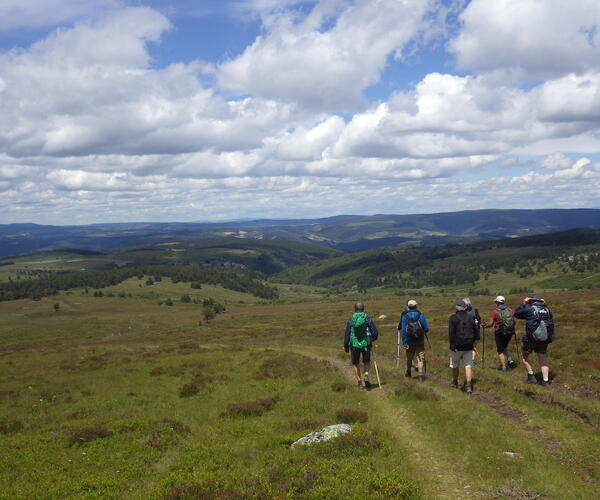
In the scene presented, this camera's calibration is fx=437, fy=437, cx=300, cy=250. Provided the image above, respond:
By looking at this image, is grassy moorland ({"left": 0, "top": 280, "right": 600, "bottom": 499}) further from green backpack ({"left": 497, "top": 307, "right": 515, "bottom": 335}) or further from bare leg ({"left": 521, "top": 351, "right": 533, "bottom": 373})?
green backpack ({"left": 497, "top": 307, "right": 515, "bottom": 335})

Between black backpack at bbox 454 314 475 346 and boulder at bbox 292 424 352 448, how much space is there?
21.8ft

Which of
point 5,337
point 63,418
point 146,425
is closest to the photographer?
point 146,425

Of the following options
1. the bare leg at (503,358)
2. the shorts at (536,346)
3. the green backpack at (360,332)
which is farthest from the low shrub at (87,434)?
the bare leg at (503,358)

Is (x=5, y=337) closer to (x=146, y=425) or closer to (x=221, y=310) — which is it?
(x=221, y=310)

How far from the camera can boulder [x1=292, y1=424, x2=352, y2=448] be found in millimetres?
Result: 13016

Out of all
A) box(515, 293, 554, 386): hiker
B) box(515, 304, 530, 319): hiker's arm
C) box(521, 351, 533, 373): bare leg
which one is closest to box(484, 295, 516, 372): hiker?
box(515, 304, 530, 319): hiker's arm

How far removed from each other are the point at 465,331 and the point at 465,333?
0.08 m

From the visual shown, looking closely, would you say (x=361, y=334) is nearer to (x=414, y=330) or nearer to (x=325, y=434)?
(x=414, y=330)

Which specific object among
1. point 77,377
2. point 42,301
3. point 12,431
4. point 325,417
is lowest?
point 42,301

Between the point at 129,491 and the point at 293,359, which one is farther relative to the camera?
the point at 293,359

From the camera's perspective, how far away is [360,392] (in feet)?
62.7

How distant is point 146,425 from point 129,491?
20.1 feet

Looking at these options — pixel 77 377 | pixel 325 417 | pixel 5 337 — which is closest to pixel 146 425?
pixel 325 417

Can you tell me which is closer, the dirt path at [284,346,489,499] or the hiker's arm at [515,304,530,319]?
the dirt path at [284,346,489,499]
